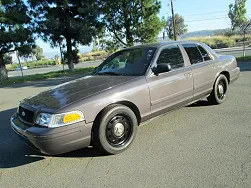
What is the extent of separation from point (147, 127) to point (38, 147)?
208cm

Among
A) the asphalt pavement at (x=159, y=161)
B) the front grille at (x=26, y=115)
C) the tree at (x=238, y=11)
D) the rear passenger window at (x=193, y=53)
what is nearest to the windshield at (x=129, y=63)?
the rear passenger window at (x=193, y=53)

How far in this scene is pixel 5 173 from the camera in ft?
10.3

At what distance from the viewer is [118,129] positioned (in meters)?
3.45

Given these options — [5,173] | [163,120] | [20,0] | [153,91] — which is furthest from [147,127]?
[20,0]

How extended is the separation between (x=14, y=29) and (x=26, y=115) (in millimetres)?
14103

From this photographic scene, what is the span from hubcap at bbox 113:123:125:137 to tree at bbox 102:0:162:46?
56.9 ft

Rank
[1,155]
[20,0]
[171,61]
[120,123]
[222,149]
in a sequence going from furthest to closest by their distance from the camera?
[20,0] < [171,61] < [1,155] < [120,123] < [222,149]

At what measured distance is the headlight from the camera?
2.96m

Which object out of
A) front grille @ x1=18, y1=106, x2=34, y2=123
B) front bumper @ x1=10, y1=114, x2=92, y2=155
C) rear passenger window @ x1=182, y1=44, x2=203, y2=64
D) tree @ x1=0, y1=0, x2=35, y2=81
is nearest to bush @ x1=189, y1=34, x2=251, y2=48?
tree @ x1=0, y1=0, x2=35, y2=81

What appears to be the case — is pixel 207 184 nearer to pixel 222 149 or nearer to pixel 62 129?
pixel 222 149

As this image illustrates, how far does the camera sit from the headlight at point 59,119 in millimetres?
2965

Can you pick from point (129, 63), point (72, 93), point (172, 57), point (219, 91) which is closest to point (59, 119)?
point (72, 93)

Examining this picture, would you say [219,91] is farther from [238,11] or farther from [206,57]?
[238,11]

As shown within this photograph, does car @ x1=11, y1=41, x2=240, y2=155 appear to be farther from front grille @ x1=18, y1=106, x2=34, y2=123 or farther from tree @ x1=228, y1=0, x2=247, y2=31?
tree @ x1=228, y1=0, x2=247, y2=31
